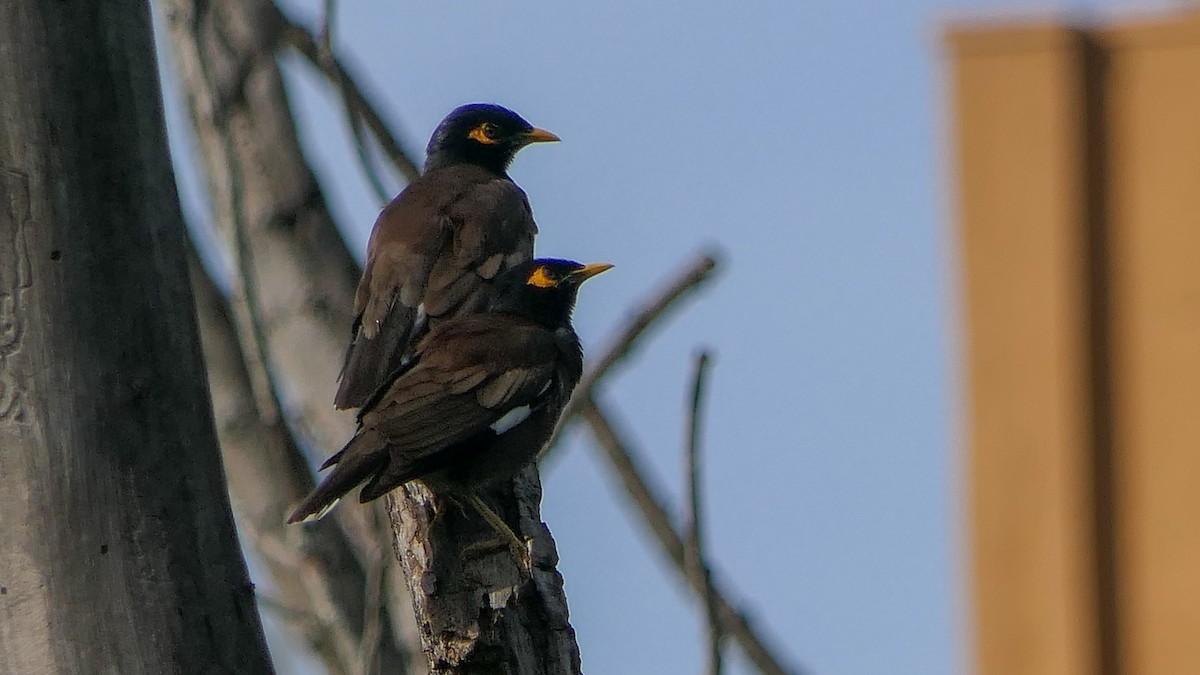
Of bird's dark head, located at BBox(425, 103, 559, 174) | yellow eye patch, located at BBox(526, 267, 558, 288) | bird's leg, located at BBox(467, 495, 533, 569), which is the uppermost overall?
bird's dark head, located at BBox(425, 103, 559, 174)

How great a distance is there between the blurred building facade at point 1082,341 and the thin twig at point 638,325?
8.28 feet

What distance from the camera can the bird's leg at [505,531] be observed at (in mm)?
4461

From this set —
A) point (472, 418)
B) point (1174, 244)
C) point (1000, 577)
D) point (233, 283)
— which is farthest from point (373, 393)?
point (1174, 244)

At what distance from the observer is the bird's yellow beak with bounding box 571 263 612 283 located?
21.2ft

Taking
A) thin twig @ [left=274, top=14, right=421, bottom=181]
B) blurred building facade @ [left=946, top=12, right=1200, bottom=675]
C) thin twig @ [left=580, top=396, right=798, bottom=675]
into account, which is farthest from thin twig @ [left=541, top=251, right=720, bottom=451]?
blurred building facade @ [left=946, top=12, right=1200, bottom=675]

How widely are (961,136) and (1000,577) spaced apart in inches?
74.6

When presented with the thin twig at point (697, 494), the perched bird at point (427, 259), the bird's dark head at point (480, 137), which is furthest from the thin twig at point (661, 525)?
the bird's dark head at point (480, 137)

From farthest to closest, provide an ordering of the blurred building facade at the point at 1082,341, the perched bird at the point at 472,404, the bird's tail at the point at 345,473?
the blurred building facade at the point at 1082,341
the perched bird at the point at 472,404
the bird's tail at the point at 345,473

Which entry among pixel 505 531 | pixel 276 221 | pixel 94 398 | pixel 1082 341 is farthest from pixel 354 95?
pixel 1082 341

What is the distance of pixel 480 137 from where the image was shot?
7750mm

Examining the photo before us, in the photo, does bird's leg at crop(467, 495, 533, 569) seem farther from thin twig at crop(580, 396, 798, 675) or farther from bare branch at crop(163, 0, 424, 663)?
bare branch at crop(163, 0, 424, 663)

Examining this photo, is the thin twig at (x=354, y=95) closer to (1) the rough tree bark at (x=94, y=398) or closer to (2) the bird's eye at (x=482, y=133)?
(2) the bird's eye at (x=482, y=133)

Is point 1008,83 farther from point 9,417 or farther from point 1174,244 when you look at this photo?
point 9,417

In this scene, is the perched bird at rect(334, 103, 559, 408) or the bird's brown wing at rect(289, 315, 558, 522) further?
the perched bird at rect(334, 103, 559, 408)
